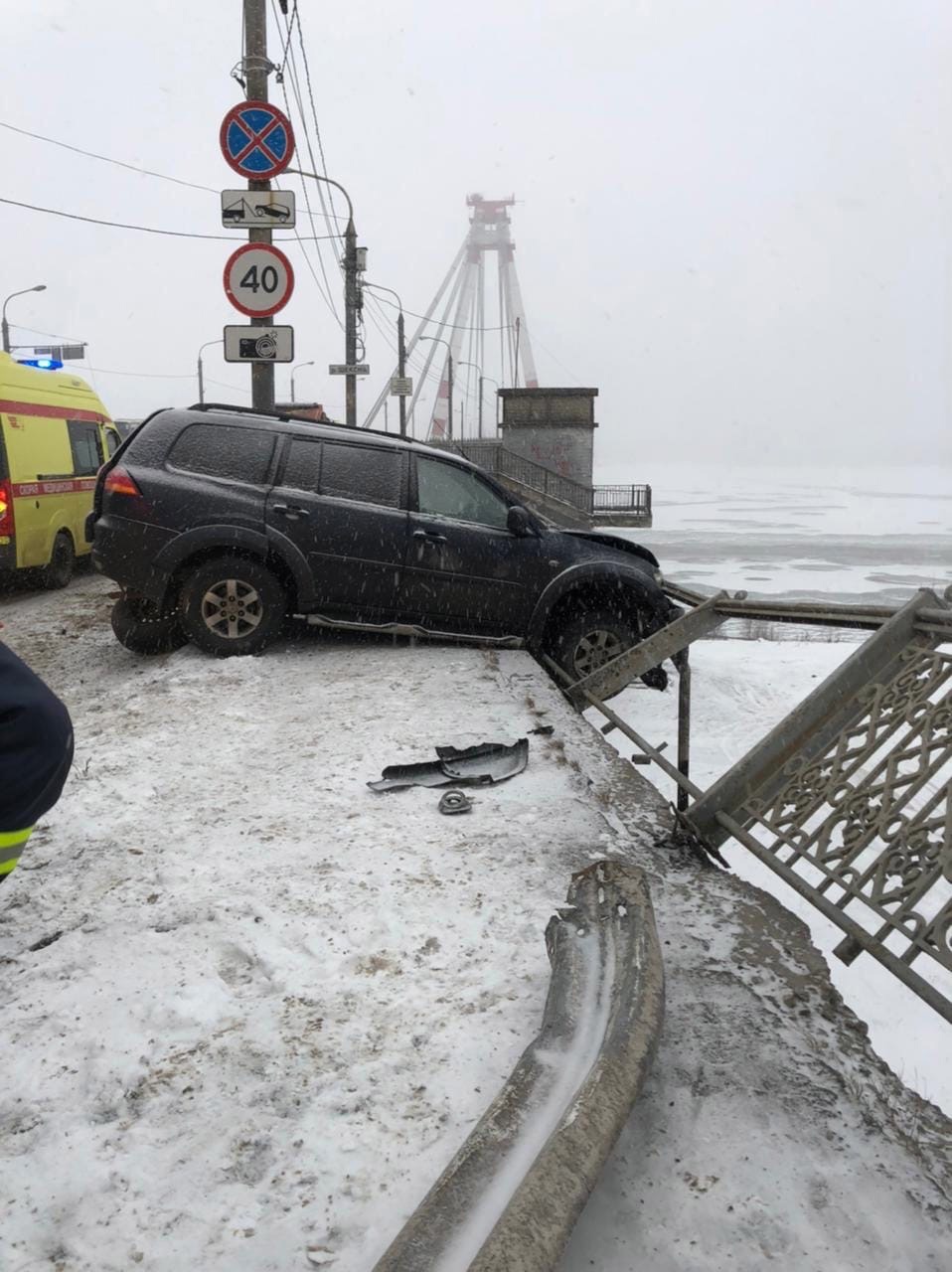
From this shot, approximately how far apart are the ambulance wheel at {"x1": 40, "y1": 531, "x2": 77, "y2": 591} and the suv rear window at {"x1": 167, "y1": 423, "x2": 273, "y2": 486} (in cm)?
538

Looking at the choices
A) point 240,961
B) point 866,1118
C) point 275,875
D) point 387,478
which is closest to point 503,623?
point 387,478

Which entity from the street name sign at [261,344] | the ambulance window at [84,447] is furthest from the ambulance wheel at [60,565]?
the street name sign at [261,344]

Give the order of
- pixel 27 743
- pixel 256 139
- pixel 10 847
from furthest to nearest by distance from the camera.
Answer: pixel 256 139
pixel 10 847
pixel 27 743

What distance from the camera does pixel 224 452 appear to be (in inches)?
279

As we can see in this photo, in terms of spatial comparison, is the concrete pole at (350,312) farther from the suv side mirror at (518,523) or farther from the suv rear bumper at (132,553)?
the suv rear bumper at (132,553)

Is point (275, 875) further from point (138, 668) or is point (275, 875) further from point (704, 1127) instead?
point (138, 668)

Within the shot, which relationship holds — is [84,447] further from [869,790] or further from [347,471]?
[869,790]

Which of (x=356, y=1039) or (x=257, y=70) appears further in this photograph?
(x=257, y=70)

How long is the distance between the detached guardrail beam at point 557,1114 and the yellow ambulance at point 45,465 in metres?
9.33

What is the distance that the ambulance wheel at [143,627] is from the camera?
7.54m

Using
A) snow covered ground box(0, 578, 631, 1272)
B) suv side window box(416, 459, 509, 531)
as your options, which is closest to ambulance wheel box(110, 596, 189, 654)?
suv side window box(416, 459, 509, 531)

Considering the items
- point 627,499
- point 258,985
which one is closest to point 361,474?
point 258,985

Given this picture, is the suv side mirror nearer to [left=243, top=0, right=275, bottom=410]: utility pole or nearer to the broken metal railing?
the broken metal railing

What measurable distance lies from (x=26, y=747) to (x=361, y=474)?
232 inches
